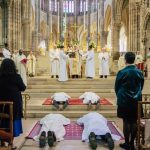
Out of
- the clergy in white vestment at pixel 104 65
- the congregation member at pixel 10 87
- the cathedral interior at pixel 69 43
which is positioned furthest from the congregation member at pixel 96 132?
the clergy in white vestment at pixel 104 65

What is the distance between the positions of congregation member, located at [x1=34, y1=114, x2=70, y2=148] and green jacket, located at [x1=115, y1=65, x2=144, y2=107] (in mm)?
1501

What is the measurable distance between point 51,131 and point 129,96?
1.80m

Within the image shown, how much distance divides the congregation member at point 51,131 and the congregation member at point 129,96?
141cm

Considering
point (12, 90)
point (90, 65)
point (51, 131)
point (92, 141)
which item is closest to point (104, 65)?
point (90, 65)

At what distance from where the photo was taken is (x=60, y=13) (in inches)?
1777

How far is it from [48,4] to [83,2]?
6.12m

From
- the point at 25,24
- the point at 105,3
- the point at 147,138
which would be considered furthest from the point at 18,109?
the point at 105,3

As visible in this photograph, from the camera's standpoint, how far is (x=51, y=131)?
7137 millimetres

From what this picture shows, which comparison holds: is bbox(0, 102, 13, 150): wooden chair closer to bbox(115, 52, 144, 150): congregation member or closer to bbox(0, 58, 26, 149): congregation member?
bbox(0, 58, 26, 149): congregation member

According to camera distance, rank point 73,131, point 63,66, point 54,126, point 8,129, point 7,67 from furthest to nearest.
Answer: point 63,66, point 73,131, point 54,126, point 7,67, point 8,129

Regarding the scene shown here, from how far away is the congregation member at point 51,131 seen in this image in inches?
262

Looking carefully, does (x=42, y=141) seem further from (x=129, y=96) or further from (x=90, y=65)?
(x=90, y=65)

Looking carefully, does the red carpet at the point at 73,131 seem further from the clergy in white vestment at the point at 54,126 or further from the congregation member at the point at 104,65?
the congregation member at the point at 104,65

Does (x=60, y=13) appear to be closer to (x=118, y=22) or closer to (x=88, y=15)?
(x=88, y=15)
